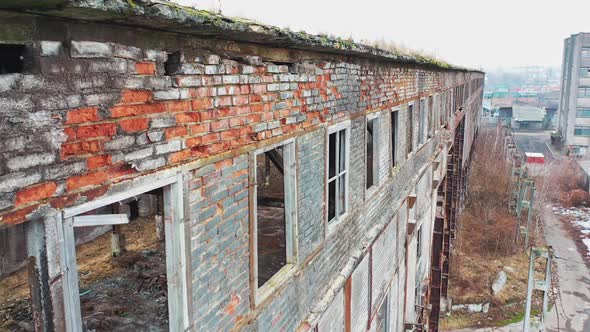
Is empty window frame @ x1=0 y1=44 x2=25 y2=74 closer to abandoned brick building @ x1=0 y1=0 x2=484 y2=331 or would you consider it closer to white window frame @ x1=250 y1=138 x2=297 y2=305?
abandoned brick building @ x1=0 y1=0 x2=484 y2=331

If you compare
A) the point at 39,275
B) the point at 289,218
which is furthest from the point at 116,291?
the point at 39,275

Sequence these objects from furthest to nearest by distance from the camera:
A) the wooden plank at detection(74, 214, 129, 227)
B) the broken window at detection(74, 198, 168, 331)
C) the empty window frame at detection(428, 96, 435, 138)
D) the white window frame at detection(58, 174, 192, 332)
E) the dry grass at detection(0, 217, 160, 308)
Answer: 1. the empty window frame at detection(428, 96, 435, 138)
2. the dry grass at detection(0, 217, 160, 308)
3. the broken window at detection(74, 198, 168, 331)
4. the white window frame at detection(58, 174, 192, 332)
5. the wooden plank at detection(74, 214, 129, 227)

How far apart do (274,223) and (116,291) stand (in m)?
2.86

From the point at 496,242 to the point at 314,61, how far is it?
20000 millimetres

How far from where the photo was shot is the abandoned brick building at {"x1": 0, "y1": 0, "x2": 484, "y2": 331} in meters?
1.87

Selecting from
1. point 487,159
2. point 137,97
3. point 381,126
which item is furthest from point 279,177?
point 487,159

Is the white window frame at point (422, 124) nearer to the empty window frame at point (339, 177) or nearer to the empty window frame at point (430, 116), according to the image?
the empty window frame at point (430, 116)

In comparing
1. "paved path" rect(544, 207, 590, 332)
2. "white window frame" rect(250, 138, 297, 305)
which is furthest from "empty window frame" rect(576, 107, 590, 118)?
"white window frame" rect(250, 138, 297, 305)

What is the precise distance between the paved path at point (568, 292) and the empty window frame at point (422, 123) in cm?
685

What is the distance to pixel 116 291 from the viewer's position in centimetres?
466

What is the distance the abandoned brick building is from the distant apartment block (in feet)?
156

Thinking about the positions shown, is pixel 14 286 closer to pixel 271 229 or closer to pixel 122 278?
pixel 122 278

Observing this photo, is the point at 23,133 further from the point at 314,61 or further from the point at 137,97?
the point at 314,61

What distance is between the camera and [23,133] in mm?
1778
